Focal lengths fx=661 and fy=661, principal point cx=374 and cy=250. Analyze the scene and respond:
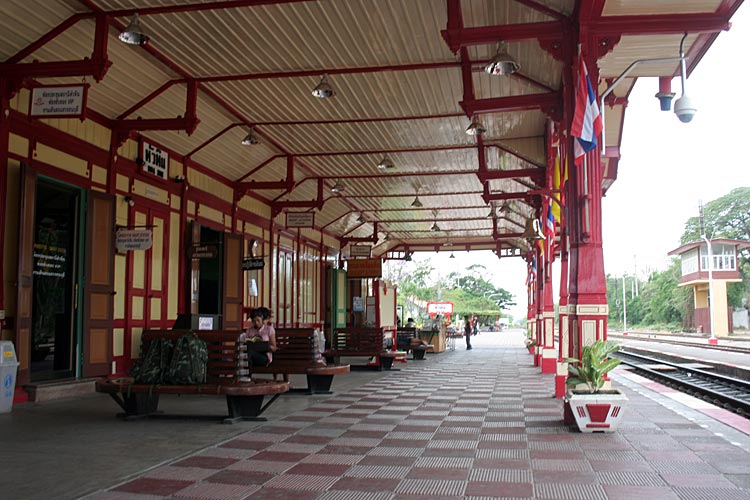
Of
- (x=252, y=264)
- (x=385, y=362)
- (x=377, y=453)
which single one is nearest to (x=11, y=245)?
(x=377, y=453)

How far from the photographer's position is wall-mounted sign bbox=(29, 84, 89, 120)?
8.28 meters

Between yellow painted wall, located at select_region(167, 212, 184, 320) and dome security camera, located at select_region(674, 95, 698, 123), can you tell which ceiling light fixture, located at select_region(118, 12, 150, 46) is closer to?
yellow painted wall, located at select_region(167, 212, 184, 320)

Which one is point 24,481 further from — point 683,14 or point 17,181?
point 683,14

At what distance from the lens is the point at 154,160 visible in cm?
1225

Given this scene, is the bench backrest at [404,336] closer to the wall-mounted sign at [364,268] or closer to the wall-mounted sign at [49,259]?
the wall-mounted sign at [364,268]

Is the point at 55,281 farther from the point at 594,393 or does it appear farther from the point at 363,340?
the point at 594,393

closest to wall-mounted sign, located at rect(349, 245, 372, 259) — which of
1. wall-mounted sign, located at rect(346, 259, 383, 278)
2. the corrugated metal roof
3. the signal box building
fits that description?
wall-mounted sign, located at rect(346, 259, 383, 278)

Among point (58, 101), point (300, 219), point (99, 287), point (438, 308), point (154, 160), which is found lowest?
point (438, 308)

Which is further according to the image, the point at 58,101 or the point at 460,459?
the point at 58,101

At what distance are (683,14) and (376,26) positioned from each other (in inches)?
151

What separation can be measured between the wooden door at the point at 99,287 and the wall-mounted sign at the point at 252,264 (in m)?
4.82

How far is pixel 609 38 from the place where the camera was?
7340 mm

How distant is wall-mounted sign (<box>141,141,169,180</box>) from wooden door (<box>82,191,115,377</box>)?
1.32 meters

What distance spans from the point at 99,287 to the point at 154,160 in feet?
9.40
